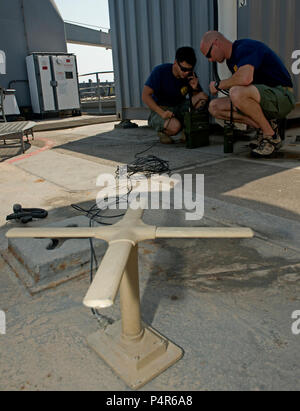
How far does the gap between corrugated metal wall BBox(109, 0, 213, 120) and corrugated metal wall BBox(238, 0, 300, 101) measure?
0.61 m

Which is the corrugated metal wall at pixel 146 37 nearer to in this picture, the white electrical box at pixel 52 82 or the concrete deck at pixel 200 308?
the concrete deck at pixel 200 308

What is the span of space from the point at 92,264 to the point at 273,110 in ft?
8.50

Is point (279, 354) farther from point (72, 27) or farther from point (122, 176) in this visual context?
point (72, 27)

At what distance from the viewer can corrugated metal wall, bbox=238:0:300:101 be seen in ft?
13.4

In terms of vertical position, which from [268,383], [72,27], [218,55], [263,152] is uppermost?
[72,27]

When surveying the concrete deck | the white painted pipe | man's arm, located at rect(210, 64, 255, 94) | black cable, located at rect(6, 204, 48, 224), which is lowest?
the concrete deck

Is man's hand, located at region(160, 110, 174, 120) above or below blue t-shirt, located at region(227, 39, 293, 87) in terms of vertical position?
below

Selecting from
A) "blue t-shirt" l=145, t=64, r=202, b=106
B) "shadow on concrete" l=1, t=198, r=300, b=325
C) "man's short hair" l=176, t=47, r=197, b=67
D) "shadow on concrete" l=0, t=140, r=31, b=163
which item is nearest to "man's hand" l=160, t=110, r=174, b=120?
"blue t-shirt" l=145, t=64, r=202, b=106

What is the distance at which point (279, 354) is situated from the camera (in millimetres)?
1054

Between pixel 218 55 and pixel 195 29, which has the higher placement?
pixel 195 29

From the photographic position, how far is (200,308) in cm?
128

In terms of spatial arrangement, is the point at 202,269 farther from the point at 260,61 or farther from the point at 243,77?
the point at 260,61

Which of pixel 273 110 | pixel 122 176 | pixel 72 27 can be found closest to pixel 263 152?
pixel 273 110

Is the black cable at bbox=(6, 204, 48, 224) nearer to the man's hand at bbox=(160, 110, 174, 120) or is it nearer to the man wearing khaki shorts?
the man wearing khaki shorts
